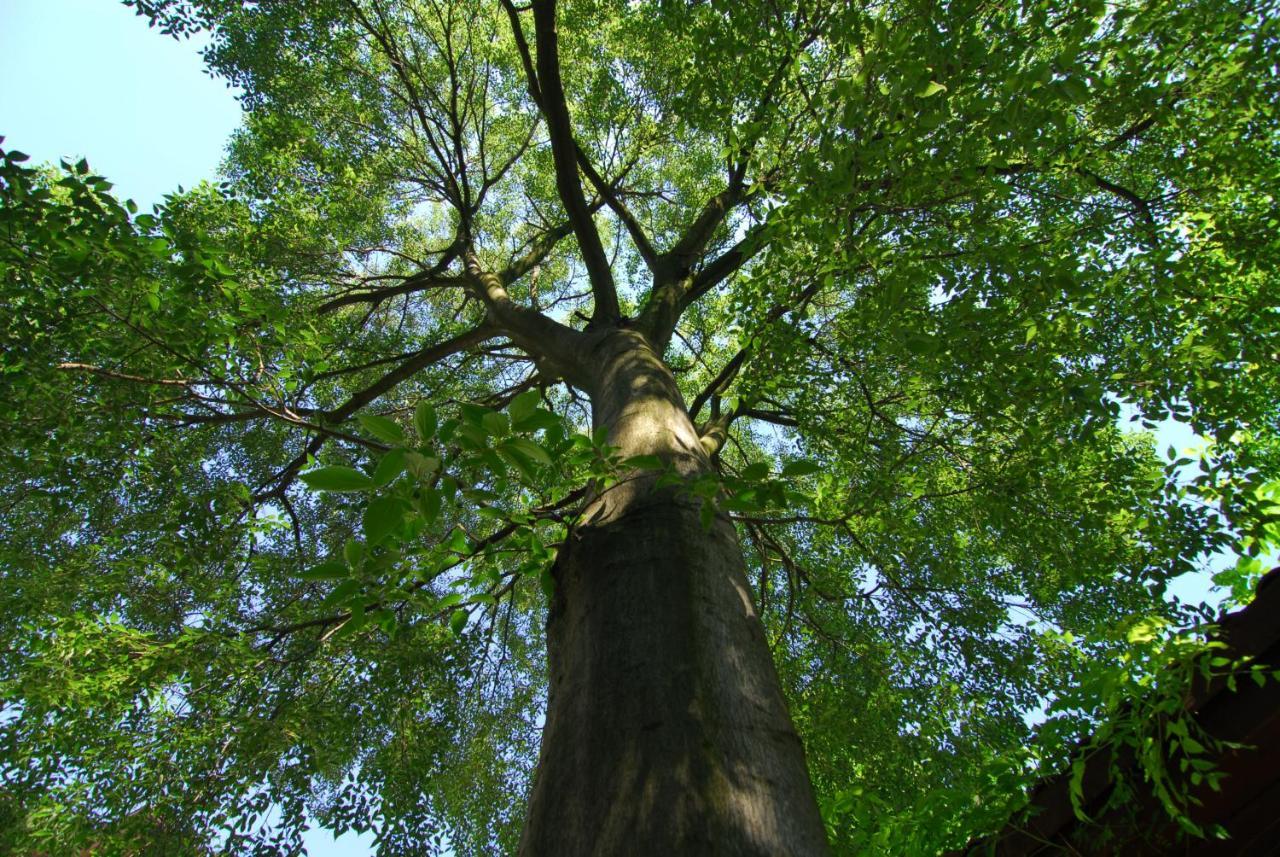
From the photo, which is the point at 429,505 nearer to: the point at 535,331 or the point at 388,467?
the point at 388,467

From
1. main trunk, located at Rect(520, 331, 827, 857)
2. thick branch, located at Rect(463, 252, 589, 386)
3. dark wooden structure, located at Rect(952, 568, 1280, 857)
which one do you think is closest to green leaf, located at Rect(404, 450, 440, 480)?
main trunk, located at Rect(520, 331, 827, 857)

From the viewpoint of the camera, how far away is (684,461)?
2.37m

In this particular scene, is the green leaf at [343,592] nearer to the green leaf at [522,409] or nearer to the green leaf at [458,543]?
the green leaf at [458,543]

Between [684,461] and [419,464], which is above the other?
[684,461]

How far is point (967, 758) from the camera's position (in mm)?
4492

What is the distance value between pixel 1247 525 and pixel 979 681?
2.85 metres

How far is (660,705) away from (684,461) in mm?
1083

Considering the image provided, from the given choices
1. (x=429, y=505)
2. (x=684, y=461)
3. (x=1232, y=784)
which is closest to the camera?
(x=429, y=505)

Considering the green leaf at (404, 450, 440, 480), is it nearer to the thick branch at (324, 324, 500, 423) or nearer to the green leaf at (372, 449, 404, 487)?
the green leaf at (372, 449, 404, 487)

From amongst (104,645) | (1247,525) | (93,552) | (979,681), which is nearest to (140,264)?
(104,645)

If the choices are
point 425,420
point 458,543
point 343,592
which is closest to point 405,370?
point 458,543

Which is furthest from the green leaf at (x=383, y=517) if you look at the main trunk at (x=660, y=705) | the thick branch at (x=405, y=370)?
the thick branch at (x=405, y=370)

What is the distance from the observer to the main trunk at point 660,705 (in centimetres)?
122

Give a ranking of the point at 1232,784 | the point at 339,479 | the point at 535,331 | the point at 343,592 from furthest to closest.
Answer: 1. the point at 535,331
2. the point at 1232,784
3. the point at 343,592
4. the point at 339,479
